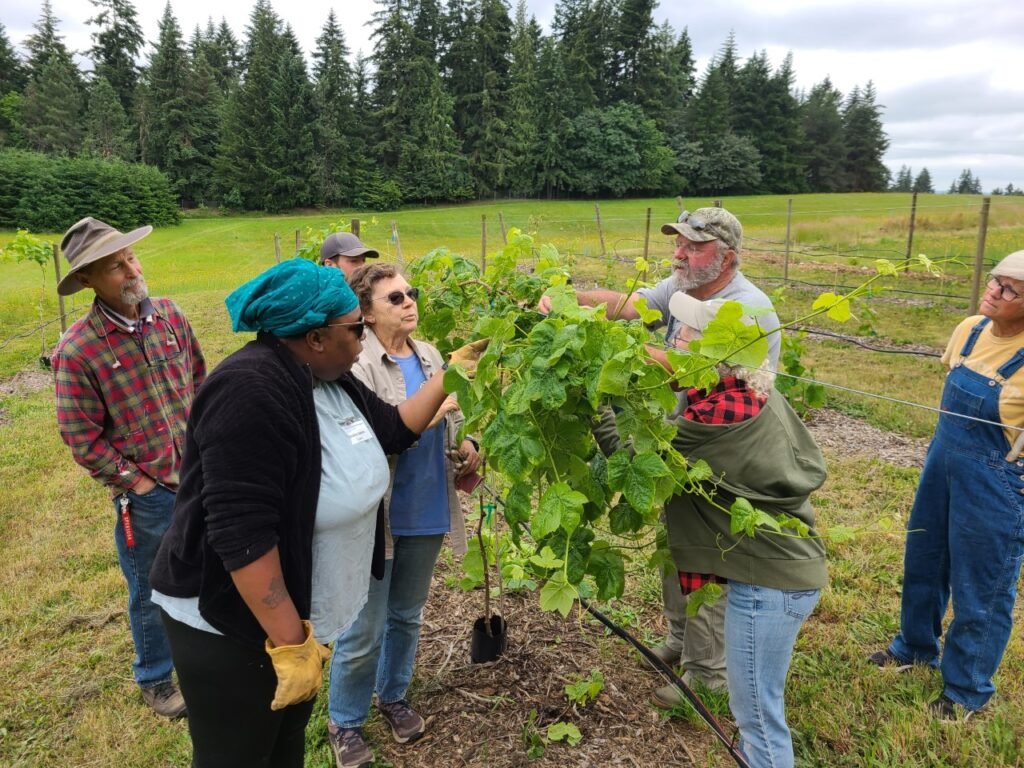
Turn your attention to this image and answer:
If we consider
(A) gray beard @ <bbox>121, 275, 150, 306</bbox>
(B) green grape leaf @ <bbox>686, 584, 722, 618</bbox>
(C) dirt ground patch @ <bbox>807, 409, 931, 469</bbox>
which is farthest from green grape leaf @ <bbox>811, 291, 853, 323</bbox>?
(C) dirt ground patch @ <bbox>807, 409, 931, 469</bbox>

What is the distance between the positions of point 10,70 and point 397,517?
68.5 m

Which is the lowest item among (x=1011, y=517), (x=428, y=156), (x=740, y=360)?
(x=1011, y=517)

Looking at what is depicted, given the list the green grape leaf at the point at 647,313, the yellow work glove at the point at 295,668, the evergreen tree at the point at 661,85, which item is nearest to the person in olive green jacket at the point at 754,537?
the green grape leaf at the point at 647,313

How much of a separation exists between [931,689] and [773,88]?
65.1 meters

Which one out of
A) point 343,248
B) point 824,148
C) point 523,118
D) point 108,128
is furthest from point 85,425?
point 824,148

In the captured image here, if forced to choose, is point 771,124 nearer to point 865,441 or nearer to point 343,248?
point 865,441

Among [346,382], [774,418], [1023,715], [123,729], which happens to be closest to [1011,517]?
[1023,715]

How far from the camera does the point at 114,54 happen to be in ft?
176

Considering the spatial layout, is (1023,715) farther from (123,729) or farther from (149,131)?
(149,131)

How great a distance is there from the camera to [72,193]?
113ft

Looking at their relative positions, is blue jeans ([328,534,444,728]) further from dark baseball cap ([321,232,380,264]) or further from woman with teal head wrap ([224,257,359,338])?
dark baseball cap ([321,232,380,264])

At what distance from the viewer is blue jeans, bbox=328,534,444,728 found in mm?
2578

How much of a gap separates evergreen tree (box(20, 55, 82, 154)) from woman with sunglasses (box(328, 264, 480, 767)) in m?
54.3

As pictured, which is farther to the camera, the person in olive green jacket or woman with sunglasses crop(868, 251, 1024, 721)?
woman with sunglasses crop(868, 251, 1024, 721)
